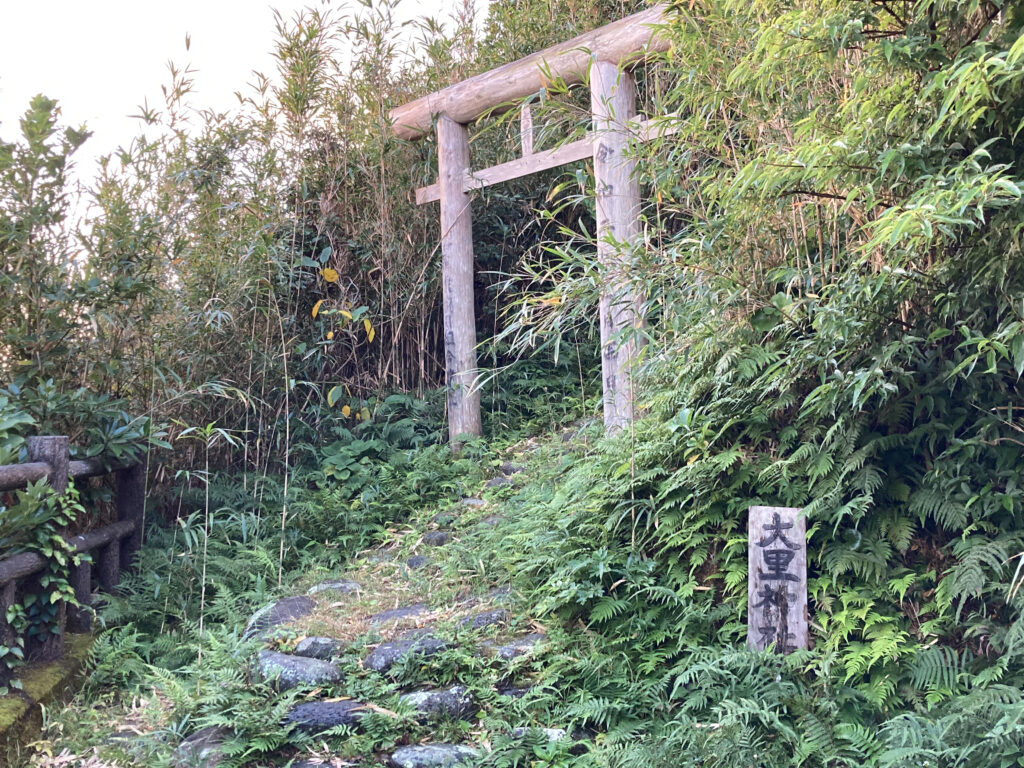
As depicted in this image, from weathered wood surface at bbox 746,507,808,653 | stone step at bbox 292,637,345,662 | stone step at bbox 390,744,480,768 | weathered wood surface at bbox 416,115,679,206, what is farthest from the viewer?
weathered wood surface at bbox 416,115,679,206

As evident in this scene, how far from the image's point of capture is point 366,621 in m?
3.69

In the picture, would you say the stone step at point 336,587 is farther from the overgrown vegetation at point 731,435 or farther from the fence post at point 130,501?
the fence post at point 130,501

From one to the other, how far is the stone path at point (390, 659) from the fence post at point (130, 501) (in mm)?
1234

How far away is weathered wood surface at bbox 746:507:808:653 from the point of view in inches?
111

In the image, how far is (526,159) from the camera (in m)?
5.70

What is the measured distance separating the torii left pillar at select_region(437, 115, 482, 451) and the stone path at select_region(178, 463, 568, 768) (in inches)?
93.3

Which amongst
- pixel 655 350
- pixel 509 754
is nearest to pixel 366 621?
pixel 509 754

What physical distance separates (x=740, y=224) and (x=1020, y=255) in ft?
3.55

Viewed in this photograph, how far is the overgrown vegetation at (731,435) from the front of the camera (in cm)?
257

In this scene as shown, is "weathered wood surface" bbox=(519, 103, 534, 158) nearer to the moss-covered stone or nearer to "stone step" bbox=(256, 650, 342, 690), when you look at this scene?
"stone step" bbox=(256, 650, 342, 690)

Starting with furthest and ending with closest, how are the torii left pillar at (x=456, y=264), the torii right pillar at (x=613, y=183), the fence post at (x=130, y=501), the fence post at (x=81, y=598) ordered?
1. the torii left pillar at (x=456, y=264)
2. the torii right pillar at (x=613, y=183)
3. the fence post at (x=130, y=501)
4. the fence post at (x=81, y=598)

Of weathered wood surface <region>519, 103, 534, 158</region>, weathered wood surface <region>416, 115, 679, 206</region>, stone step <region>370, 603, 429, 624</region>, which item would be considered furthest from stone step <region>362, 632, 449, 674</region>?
weathered wood surface <region>519, 103, 534, 158</region>

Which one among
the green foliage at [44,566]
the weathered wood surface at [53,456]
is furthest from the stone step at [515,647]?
the weathered wood surface at [53,456]

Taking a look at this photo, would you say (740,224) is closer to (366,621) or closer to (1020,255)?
(1020,255)
